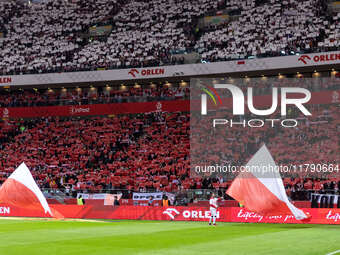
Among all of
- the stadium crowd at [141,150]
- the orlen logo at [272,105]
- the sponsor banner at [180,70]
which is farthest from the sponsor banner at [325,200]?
the sponsor banner at [180,70]

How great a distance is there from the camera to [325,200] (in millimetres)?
33125

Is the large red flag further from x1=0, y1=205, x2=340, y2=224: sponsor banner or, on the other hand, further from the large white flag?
the large white flag

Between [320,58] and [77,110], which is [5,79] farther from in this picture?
[320,58]

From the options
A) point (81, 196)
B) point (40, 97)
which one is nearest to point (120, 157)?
point (81, 196)

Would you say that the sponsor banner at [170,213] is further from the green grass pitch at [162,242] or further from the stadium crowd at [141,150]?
the green grass pitch at [162,242]

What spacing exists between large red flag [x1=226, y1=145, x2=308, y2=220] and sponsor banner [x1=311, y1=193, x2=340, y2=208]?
15.7 ft

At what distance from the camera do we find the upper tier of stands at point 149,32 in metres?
48.3

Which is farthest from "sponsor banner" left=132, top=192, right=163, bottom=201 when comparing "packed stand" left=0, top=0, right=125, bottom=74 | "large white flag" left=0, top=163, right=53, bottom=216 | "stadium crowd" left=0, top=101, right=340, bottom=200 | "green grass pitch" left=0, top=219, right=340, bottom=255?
"packed stand" left=0, top=0, right=125, bottom=74

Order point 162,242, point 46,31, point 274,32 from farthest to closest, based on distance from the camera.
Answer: point 46,31 < point 274,32 < point 162,242

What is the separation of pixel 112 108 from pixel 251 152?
17.9 metres

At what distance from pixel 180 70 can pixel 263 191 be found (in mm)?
24547

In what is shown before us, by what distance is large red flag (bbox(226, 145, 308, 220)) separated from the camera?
90.6 feet

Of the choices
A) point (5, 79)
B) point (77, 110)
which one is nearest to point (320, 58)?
point (77, 110)

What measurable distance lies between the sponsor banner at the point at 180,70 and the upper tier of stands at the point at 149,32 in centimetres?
66
